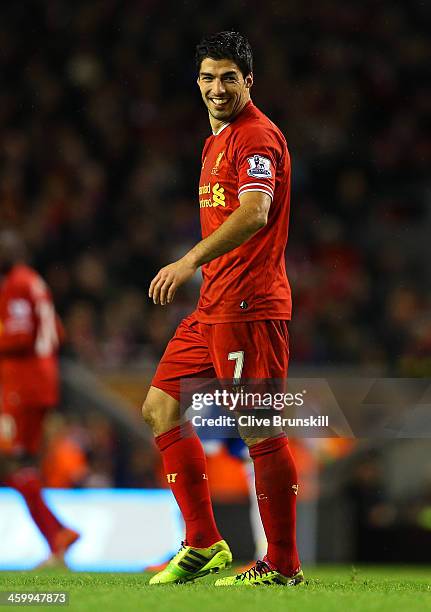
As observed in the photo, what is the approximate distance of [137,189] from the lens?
14.2 metres

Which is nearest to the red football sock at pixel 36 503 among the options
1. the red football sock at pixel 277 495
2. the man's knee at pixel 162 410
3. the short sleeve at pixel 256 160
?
the man's knee at pixel 162 410

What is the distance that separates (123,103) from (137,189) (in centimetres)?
162

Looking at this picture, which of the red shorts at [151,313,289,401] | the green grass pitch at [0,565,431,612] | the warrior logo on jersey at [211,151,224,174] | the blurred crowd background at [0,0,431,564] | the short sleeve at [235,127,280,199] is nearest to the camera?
the green grass pitch at [0,565,431,612]

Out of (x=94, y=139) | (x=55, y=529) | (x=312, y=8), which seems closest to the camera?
(x=55, y=529)

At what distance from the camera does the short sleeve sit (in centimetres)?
477

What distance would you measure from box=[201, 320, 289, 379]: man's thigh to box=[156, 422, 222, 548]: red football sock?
0.36 meters

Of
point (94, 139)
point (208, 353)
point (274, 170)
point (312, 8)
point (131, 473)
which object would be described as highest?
point (312, 8)

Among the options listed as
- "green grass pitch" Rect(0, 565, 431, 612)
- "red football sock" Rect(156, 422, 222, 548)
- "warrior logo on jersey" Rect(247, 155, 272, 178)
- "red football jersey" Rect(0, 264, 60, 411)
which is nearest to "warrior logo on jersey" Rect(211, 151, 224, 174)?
"warrior logo on jersey" Rect(247, 155, 272, 178)

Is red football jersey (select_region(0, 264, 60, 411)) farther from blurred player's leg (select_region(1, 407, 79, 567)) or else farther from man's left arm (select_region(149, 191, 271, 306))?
A: man's left arm (select_region(149, 191, 271, 306))

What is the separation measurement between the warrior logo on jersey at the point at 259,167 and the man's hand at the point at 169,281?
1.52 ft

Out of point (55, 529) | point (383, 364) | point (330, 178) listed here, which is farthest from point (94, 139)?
point (55, 529)

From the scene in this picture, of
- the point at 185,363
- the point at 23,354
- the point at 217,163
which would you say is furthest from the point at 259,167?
the point at 23,354

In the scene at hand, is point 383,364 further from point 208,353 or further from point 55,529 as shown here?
point 208,353

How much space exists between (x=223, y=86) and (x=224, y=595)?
1.96 m
